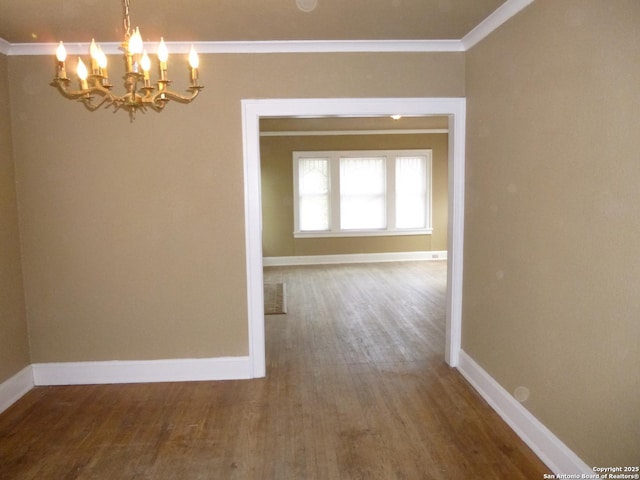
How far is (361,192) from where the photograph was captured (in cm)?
926

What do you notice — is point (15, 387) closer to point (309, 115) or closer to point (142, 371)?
point (142, 371)

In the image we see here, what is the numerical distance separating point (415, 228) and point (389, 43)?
6.09m

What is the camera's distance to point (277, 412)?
327 cm

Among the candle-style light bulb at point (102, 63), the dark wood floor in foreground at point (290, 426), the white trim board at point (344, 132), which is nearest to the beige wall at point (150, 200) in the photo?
the dark wood floor in foreground at point (290, 426)

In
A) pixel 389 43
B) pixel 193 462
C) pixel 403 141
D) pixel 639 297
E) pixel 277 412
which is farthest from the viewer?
pixel 403 141

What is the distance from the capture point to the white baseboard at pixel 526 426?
240 centimetres

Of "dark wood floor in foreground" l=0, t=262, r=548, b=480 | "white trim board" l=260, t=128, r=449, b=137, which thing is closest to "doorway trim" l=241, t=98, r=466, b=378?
"dark wood floor in foreground" l=0, t=262, r=548, b=480

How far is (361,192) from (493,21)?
6.19 metres

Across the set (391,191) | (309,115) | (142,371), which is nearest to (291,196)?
(391,191)

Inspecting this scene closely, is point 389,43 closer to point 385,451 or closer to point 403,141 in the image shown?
point 385,451

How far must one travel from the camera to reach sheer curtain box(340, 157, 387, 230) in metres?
9.20

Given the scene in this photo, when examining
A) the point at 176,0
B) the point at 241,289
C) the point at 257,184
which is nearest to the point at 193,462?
the point at 241,289

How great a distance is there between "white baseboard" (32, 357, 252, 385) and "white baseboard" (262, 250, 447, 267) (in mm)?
5358

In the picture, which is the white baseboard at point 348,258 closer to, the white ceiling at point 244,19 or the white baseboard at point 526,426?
the white baseboard at point 526,426
